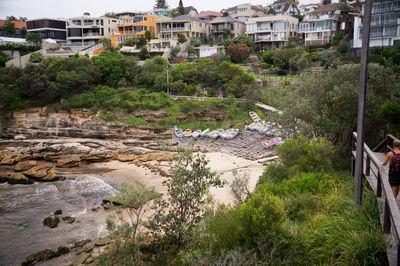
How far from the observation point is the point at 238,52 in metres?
47.8

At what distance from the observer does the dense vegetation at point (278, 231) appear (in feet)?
21.5

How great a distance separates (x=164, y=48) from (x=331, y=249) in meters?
49.4

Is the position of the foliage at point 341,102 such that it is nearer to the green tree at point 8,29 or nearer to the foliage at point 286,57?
the foliage at point 286,57

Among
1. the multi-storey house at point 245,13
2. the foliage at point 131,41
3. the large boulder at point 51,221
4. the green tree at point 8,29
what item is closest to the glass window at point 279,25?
the multi-storey house at point 245,13

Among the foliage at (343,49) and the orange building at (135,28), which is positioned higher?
the orange building at (135,28)

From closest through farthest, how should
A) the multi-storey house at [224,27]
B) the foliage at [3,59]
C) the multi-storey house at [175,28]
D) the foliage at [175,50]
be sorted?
the foliage at [3,59] → the foliage at [175,50] → the multi-storey house at [175,28] → the multi-storey house at [224,27]

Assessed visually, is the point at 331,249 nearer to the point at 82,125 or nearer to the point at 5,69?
the point at 82,125

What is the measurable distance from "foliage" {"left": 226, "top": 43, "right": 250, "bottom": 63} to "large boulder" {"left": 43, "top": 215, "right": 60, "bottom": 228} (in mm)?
38695

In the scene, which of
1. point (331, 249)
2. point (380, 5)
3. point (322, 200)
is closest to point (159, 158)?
point (322, 200)

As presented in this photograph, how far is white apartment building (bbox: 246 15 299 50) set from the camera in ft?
175

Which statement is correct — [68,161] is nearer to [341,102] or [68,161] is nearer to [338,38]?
[341,102]

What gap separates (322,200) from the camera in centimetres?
1012

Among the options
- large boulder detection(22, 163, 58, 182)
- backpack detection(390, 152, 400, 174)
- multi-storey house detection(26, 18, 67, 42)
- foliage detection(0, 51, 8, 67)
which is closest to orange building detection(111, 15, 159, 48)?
multi-storey house detection(26, 18, 67, 42)

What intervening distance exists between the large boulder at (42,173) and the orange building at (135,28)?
3957 cm
